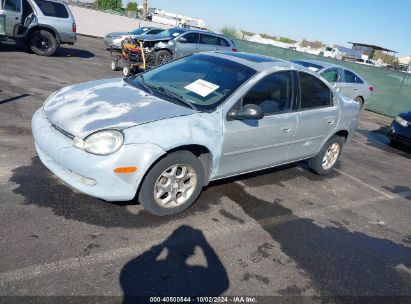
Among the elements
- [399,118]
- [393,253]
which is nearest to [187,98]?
[393,253]

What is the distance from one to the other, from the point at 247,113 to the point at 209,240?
1.35 m

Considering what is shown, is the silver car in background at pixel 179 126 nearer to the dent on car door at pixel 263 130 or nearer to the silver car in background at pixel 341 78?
the dent on car door at pixel 263 130

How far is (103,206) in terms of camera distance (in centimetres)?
376

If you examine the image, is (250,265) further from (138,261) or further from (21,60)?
(21,60)

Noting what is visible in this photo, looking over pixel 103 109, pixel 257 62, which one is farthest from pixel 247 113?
pixel 103 109

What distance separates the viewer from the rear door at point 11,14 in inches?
451

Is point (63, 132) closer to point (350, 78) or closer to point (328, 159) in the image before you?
point (328, 159)

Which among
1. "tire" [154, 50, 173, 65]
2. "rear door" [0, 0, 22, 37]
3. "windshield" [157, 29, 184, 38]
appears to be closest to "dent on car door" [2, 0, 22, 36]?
"rear door" [0, 0, 22, 37]

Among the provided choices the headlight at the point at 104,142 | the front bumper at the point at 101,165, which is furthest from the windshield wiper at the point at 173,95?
the headlight at the point at 104,142

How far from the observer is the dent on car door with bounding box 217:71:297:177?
405 cm

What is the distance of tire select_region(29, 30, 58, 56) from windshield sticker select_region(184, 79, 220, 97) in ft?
34.4

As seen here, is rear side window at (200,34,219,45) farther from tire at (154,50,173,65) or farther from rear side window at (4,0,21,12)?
rear side window at (4,0,21,12)

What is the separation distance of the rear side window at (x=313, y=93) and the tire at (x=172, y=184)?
186 cm

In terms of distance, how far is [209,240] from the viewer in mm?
3529
